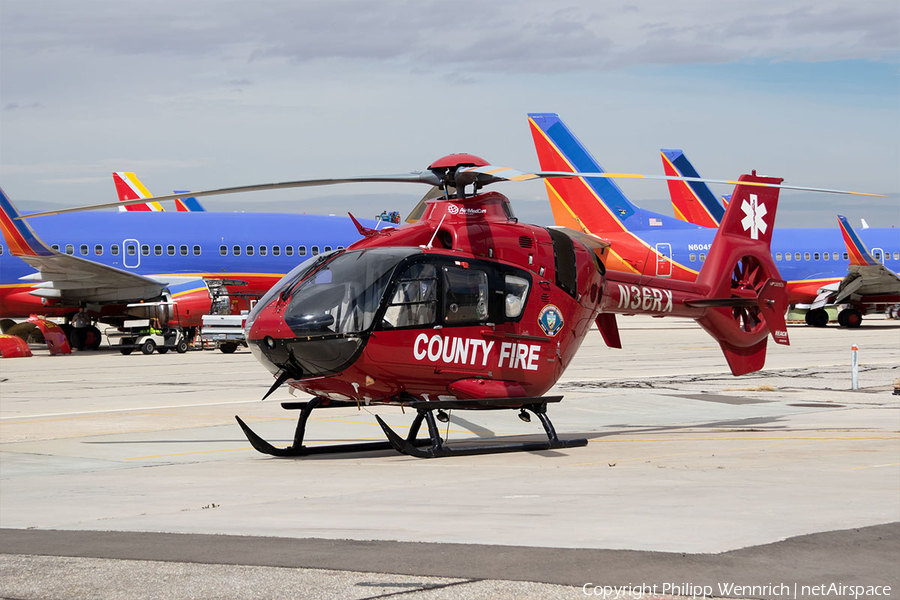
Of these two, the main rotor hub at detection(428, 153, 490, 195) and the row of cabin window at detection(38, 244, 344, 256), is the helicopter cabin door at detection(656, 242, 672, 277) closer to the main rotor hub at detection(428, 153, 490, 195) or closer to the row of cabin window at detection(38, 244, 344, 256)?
the row of cabin window at detection(38, 244, 344, 256)

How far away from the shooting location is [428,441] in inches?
525

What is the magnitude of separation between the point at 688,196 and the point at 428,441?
45977mm

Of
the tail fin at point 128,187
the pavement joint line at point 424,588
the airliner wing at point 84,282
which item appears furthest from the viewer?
the tail fin at point 128,187

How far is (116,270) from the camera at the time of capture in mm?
33781

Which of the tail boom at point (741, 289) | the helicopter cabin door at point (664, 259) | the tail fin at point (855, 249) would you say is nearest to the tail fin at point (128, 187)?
the helicopter cabin door at point (664, 259)

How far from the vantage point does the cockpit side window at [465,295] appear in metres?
12.2

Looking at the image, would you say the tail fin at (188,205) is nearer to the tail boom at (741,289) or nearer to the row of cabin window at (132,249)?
the row of cabin window at (132,249)

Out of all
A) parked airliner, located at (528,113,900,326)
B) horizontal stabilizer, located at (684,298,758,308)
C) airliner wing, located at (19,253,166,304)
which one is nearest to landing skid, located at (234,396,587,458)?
horizontal stabilizer, located at (684,298,758,308)

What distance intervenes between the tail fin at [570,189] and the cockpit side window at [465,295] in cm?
2953

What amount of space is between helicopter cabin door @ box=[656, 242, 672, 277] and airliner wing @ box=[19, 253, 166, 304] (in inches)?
786

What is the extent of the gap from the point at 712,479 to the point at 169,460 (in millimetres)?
6516

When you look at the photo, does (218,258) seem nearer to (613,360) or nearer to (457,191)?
(613,360)

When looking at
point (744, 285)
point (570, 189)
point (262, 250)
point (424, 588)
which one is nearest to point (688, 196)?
point (570, 189)

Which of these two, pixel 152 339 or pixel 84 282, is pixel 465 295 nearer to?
pixel 152 339
